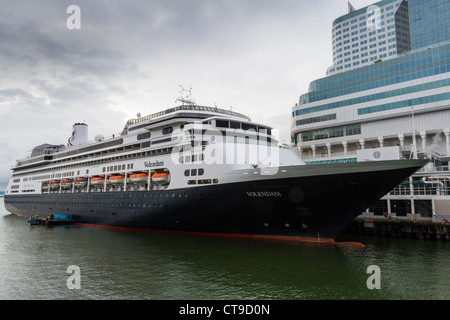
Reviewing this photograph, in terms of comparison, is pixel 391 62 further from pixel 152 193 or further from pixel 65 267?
pixel 65 267

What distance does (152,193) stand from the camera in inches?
1016

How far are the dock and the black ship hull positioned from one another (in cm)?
940

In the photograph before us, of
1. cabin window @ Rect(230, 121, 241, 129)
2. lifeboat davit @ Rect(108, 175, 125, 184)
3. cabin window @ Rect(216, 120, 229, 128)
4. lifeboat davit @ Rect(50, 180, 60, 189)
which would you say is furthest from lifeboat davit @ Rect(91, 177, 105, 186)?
cabin window @ Rect(230, 121, 241, 129)

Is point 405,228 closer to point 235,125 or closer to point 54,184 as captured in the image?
point 235,125

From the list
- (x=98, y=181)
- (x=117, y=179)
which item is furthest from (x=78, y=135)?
(x=117, y=179)

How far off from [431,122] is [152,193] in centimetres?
3286

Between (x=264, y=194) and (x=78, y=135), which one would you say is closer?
(x=264, y=194)

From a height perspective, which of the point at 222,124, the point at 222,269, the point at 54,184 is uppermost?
the point at 222,124

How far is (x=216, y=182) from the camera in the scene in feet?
70.6

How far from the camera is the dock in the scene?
23594 millimetres

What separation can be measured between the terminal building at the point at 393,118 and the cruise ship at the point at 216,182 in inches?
377

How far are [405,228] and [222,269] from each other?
59.5 feet

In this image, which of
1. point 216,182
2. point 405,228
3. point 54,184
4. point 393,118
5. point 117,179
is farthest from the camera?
point 54,184

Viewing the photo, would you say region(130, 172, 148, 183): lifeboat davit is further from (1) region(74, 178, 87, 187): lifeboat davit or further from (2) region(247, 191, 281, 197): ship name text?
(2) region(247, 191, 281, 197): ship name text
